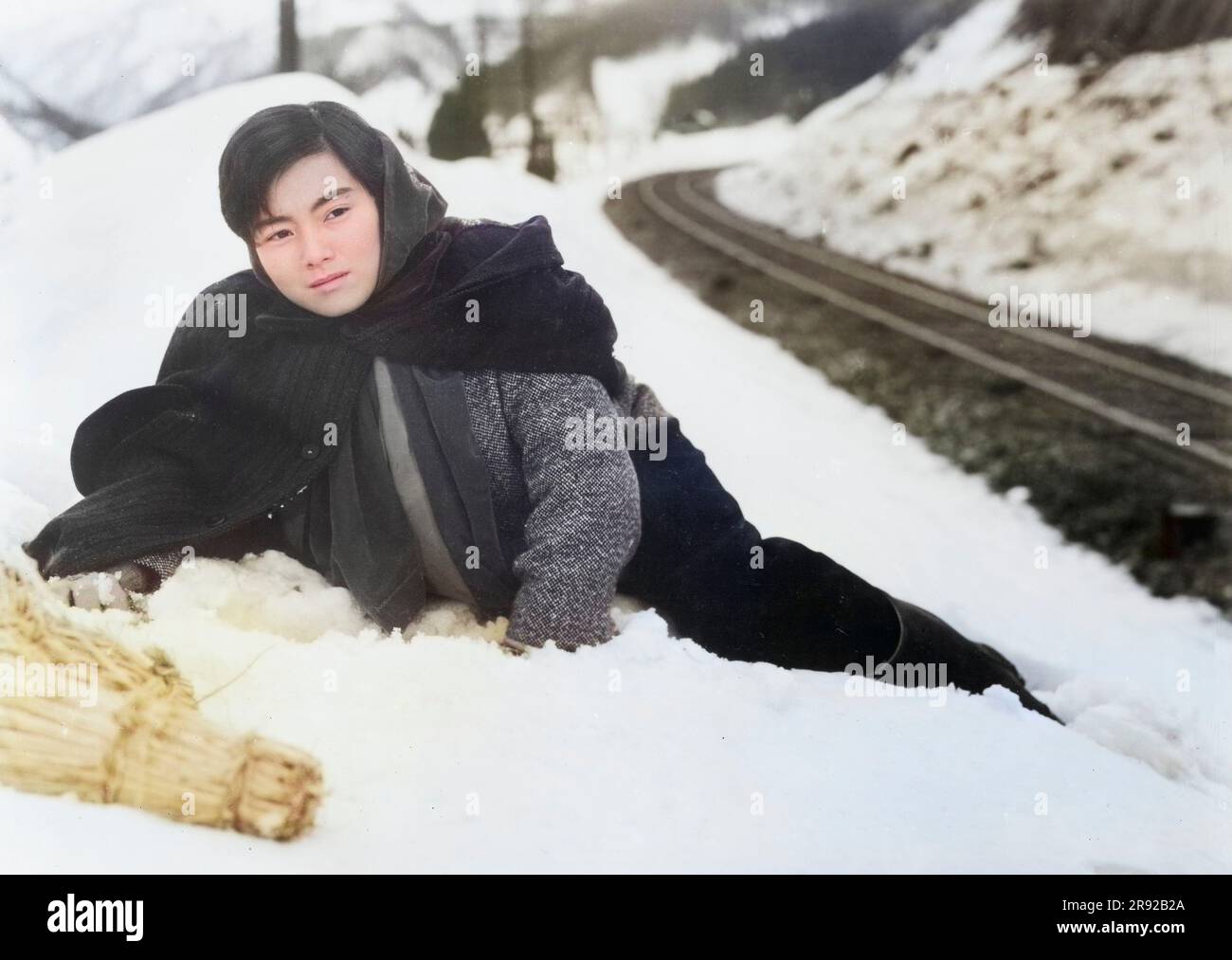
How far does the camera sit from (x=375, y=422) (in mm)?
2029

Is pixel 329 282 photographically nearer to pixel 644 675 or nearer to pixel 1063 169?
pixel 644 675

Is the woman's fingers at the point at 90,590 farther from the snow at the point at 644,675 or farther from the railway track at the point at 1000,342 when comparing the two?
the railway track at the point at 1000,342

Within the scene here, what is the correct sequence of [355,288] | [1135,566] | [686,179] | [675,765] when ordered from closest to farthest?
[675,765] < [355,288] < [1135,566] < [686,179]

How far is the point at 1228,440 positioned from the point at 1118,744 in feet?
2.37

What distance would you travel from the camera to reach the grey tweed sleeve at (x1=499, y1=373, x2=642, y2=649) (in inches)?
76.6

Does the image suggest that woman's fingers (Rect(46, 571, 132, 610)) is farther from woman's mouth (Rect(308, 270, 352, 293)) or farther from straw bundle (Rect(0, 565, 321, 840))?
woman's mouth (Rect(308, 270, 352, 293))

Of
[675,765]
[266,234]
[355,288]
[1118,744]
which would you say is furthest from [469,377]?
[1118,744]

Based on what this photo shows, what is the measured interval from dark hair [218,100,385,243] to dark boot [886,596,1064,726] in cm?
128

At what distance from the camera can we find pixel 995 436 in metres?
2.47

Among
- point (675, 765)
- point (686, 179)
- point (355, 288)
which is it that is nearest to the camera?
point (675, 765)

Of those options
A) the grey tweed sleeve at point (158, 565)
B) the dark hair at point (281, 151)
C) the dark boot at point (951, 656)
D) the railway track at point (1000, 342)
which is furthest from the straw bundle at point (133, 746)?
the railway track at point (1000, 342)

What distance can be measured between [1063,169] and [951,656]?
1.11 meters

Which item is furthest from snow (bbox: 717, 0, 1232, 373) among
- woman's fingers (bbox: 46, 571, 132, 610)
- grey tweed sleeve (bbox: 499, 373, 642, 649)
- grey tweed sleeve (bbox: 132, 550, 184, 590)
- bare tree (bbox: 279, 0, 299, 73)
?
woman's fingers (bbox: 46, 571, 132, 610)
